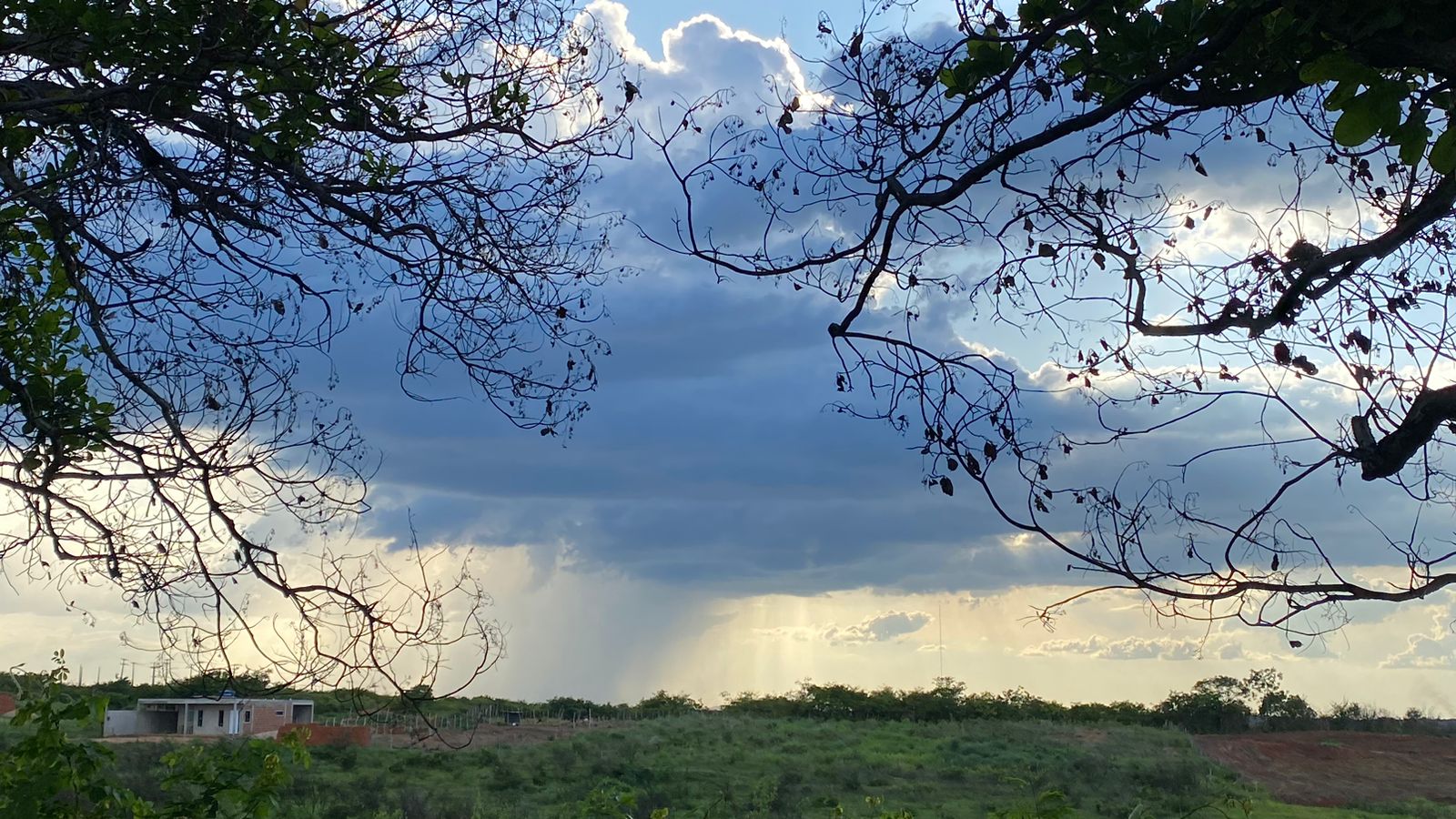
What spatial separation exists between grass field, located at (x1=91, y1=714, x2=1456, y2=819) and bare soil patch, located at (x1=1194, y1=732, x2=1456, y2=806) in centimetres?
109

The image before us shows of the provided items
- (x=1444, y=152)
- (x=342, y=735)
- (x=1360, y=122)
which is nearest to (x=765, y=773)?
(x=342, y=735)

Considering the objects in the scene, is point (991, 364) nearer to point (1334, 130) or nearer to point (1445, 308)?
point (1334, 130)

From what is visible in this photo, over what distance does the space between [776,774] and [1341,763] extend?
47.1 feet

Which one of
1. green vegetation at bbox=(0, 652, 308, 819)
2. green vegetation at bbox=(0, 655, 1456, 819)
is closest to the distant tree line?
green vegetation at bbox=(0, 655, 1456, 819)

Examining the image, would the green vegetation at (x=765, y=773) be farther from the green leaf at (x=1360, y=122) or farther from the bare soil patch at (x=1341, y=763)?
the green leaf at (x=1360, y=122)

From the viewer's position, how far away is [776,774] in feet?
72.6

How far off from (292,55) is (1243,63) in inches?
134

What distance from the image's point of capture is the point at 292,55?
421 centimetres

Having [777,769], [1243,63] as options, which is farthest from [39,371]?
[777,769]

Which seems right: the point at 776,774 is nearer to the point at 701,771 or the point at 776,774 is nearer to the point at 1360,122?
the point at 701,771

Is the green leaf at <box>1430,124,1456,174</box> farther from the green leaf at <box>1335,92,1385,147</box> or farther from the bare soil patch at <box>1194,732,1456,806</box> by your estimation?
the bare soil patch at <box>1194,732,1456,806</box>

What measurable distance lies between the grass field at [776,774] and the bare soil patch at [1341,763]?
109cm

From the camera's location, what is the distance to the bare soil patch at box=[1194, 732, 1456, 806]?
76.5ft

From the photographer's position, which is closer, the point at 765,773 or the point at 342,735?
the point at 765,773
